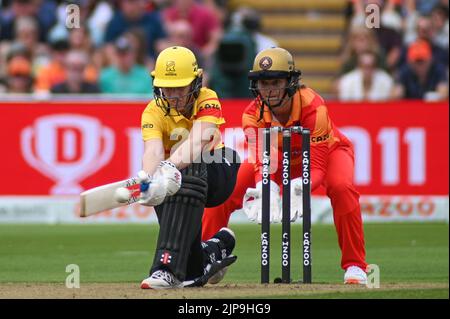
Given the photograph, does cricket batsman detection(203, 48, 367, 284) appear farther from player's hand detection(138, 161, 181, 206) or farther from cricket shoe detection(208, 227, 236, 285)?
player's hand detection(138, 161, 181, 206)

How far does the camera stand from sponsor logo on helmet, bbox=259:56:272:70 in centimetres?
1030

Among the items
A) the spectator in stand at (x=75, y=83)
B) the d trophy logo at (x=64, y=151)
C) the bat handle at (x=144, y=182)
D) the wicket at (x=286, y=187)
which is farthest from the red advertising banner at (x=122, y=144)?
the bat handle at (x=144, y=182)

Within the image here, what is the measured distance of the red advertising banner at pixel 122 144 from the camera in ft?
56.0

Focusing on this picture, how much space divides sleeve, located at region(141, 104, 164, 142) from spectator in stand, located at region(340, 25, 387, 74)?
903 cm

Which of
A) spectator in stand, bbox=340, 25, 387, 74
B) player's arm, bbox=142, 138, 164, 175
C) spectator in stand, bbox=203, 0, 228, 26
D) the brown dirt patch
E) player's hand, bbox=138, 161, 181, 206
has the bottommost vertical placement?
the brown dirt patch

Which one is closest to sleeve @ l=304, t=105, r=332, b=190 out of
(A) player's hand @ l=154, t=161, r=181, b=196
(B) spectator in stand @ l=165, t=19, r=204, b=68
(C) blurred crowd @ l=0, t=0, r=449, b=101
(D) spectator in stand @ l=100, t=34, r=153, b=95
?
(A) player's hand @ l=154, t=161, r=181, b=196

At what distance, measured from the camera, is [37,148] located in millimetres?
17156

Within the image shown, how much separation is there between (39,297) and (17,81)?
9783mm

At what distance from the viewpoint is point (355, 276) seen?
10.5 m

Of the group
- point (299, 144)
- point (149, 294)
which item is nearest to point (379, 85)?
point (299, 144)

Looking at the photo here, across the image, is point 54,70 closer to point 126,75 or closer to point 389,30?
point 126,75

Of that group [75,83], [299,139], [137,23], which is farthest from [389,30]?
[299,139]

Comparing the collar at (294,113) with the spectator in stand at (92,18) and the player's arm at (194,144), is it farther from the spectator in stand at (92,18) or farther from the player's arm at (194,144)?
the spectator in stand at (92,18)

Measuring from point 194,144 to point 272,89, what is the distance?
90 cm
